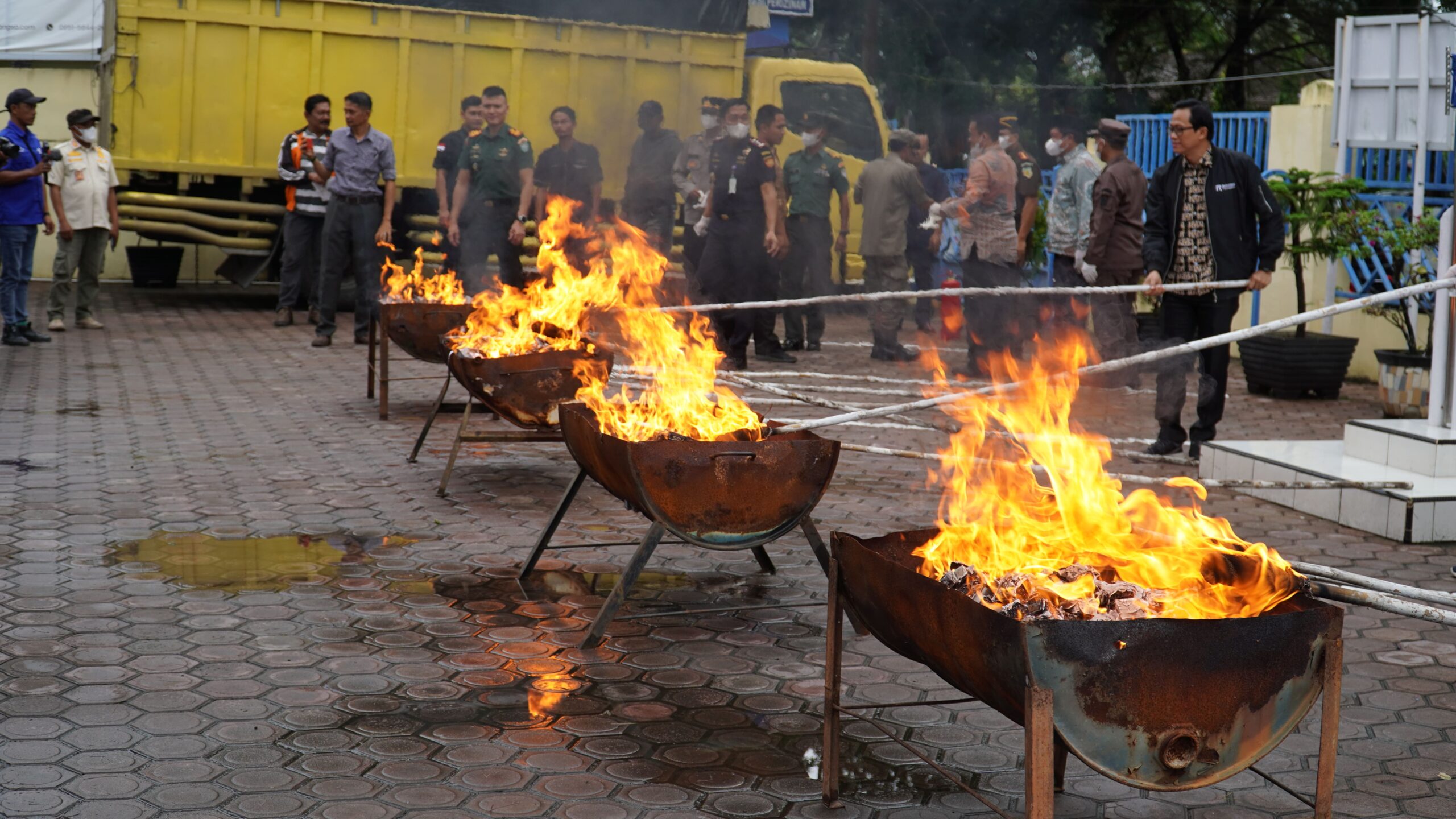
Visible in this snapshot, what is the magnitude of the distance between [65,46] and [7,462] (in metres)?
9.87

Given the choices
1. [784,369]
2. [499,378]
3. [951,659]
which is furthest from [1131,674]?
[784,369]

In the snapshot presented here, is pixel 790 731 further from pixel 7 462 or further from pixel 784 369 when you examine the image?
pixel 784 369

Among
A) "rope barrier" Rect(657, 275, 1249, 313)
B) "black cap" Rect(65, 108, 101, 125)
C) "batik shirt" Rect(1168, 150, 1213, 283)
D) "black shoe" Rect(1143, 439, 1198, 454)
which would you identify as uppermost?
"black cap" Rect(65, 108, 101, 125)

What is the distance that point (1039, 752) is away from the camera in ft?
8.82

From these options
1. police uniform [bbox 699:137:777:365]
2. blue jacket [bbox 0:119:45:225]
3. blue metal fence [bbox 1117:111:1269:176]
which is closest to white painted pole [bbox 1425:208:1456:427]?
blue metal fence [bbox 1117:111:1269:176]

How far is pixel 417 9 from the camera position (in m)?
14.5

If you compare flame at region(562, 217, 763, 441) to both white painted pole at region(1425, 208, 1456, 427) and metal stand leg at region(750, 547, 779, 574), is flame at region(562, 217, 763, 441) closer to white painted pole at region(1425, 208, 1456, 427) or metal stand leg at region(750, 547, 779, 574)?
metal stand leg at region(750, 547, 779, 574)

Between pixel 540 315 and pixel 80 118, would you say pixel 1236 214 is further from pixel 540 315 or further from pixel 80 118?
pixel 80 118

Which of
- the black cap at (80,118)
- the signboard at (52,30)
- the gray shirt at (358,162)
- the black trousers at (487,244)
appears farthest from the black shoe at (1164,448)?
the signboard at (52,30)

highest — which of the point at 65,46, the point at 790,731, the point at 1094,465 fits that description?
the point at 65,46

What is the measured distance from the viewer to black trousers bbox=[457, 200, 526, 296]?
12547mm

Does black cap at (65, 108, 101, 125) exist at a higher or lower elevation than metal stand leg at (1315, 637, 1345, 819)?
higher

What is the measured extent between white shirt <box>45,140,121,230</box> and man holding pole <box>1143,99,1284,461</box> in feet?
29.5

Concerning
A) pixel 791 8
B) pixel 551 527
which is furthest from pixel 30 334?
pixel 791 8
